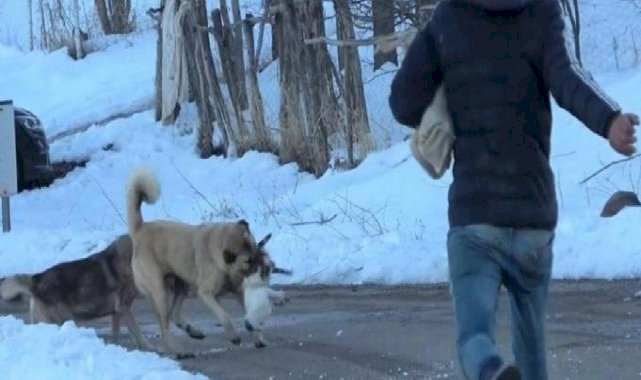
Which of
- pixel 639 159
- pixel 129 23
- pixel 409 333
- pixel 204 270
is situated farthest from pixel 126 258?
pixel 129 23

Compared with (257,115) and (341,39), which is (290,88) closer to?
(341,39)

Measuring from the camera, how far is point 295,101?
20.6 metres

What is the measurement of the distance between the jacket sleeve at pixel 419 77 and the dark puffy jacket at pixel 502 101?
0.17ft

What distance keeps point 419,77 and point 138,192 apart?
4916 mm

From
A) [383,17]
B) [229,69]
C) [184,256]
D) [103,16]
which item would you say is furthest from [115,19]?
[184,256]

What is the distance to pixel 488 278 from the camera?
207 inches

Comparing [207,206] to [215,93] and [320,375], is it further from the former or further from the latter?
[320,375]

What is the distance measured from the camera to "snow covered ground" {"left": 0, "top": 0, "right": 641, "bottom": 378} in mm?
12328

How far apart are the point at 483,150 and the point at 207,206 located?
13187 millimetres

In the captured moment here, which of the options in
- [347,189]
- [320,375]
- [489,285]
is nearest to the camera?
[489,285]

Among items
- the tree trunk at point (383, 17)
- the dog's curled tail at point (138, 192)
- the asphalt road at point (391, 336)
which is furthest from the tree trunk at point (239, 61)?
the dog's curled tail at point (138, 192)

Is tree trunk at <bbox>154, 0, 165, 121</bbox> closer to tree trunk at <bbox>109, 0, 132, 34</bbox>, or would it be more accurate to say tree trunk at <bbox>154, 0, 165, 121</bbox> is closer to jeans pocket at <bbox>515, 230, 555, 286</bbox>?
tree trunk at <bbox>109, 0, 132, 34</bbox>

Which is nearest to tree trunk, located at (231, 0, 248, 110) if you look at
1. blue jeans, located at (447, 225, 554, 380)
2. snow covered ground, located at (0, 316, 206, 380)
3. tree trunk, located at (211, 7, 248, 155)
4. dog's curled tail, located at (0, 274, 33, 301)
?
tree trunk, located at (211, 7, 248, 155)

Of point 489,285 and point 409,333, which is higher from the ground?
point 489,285
